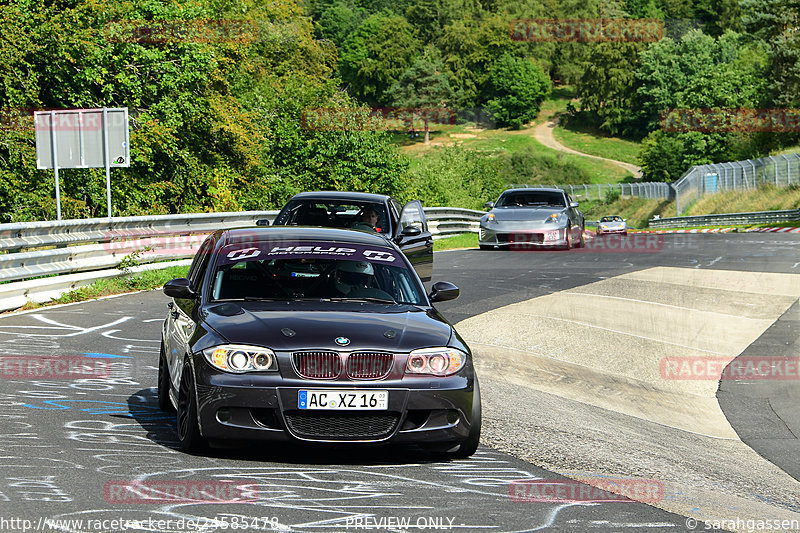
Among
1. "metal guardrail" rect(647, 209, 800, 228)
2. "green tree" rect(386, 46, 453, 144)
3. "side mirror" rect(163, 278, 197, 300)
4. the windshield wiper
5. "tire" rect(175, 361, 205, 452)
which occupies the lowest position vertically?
"metal guardrail" rect(647, 209, 800, 228)

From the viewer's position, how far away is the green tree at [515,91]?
16112 cm

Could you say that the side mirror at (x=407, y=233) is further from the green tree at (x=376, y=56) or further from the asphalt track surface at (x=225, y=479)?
the green tree at (x=376, y=56)

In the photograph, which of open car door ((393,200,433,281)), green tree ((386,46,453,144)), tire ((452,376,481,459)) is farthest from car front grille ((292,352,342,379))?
green tree ((386,46,453,144))

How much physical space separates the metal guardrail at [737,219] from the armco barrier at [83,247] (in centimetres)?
3639

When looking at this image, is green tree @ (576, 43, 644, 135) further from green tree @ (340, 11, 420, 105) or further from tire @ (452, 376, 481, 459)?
tire @ (452, 376, 481, 459)

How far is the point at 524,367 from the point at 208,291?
5413mm

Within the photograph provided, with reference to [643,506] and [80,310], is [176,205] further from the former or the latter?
[643,506]

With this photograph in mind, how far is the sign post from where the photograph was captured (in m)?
19.3

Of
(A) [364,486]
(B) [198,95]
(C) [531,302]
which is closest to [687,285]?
(C) [531,302]

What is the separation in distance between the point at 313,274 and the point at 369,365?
1.52 metres

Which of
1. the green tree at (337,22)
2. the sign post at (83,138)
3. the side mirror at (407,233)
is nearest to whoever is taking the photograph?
the side mirror at (407,233)

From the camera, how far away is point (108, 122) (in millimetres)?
19453

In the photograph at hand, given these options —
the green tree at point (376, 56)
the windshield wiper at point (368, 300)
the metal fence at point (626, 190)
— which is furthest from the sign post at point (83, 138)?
the green tree at point (376, 56)

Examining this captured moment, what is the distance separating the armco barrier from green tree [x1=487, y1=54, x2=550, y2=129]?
467 feet
